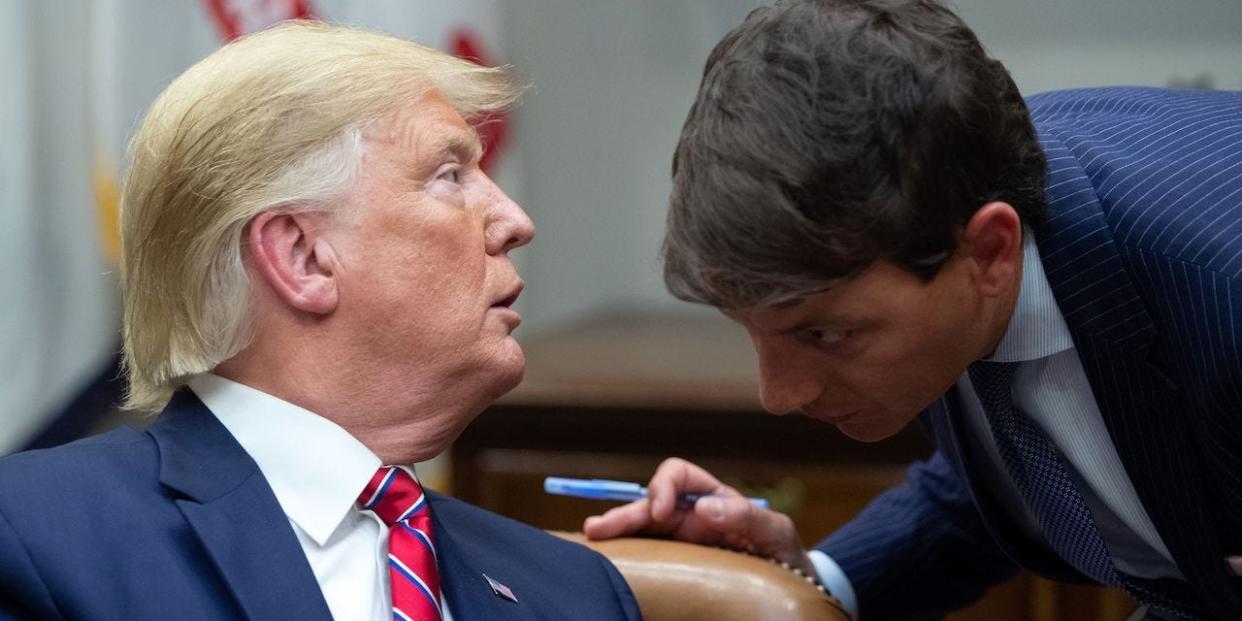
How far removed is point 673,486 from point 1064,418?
20.7 inches

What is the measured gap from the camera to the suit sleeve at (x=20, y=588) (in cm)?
141

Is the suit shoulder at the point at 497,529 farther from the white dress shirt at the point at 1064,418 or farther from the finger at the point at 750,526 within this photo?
the white dress shirt at the point at 1064,418

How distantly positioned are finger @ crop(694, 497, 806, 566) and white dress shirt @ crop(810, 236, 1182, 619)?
30 cm

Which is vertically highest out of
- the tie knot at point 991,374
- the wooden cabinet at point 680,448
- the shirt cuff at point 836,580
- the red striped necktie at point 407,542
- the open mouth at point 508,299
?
the open mouth at point 508,299

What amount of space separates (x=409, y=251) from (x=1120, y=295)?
84 cm

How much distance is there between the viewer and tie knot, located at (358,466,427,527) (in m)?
1.69

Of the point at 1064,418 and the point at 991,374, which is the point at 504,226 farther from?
the point at 1064,418

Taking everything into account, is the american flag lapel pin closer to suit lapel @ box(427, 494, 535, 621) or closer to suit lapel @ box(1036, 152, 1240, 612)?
suit lapel @ box(427, 494, 535, 621)

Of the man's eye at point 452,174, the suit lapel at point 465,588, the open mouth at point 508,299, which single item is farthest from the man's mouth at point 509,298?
the suit lapel at point 465,588

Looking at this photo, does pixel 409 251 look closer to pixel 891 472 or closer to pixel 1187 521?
pixel 1187 521

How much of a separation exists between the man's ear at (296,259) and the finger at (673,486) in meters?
0.53

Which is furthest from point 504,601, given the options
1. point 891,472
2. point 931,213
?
point 891,472

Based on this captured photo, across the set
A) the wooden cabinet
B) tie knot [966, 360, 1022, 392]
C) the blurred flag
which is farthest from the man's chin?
the blurred flag

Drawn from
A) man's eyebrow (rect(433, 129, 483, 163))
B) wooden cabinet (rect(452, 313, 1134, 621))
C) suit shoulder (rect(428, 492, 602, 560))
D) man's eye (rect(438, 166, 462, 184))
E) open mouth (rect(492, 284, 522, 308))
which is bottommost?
wooden cabinet (rect(452, 313, 1134, 621))
